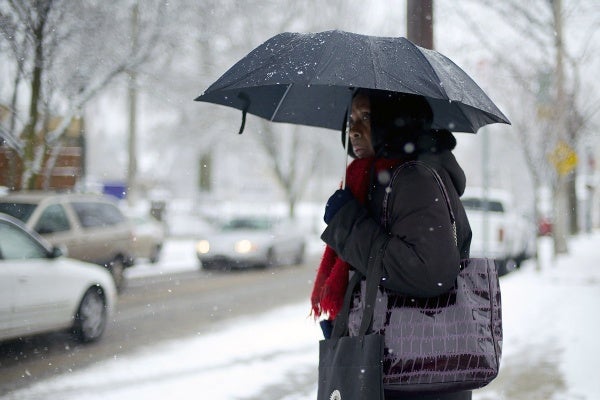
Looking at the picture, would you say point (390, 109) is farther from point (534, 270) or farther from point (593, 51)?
point (534, 270)

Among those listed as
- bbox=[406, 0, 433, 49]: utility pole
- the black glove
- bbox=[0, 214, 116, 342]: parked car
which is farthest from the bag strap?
bbox=[0, 214, 116, 342]: parked car

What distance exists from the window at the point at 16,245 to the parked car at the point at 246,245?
886 cm

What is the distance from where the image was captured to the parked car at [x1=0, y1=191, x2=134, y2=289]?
9.79 metres

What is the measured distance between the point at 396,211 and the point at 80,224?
376 inches

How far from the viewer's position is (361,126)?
2465 millimetres

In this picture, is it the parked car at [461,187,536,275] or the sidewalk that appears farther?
the parked car at [461,187,536,275]

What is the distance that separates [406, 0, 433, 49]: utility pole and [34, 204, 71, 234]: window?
6997mm

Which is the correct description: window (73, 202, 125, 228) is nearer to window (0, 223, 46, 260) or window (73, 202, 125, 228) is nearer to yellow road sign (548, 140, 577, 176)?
window (0, 223, 46, 260)

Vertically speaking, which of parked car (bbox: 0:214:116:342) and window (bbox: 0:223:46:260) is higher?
window (bbox: 0:223:46:260)

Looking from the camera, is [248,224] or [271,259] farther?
[248,224]

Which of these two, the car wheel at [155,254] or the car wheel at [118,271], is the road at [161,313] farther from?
the car wheel at [155,254]

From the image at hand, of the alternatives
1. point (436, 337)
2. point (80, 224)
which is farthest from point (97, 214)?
point (436, 337)

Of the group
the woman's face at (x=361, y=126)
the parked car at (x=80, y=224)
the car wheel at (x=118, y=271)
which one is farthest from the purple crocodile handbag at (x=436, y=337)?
the car wheel at (x=118, y=271)

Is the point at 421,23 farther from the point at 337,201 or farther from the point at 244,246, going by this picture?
the point at 244,246
